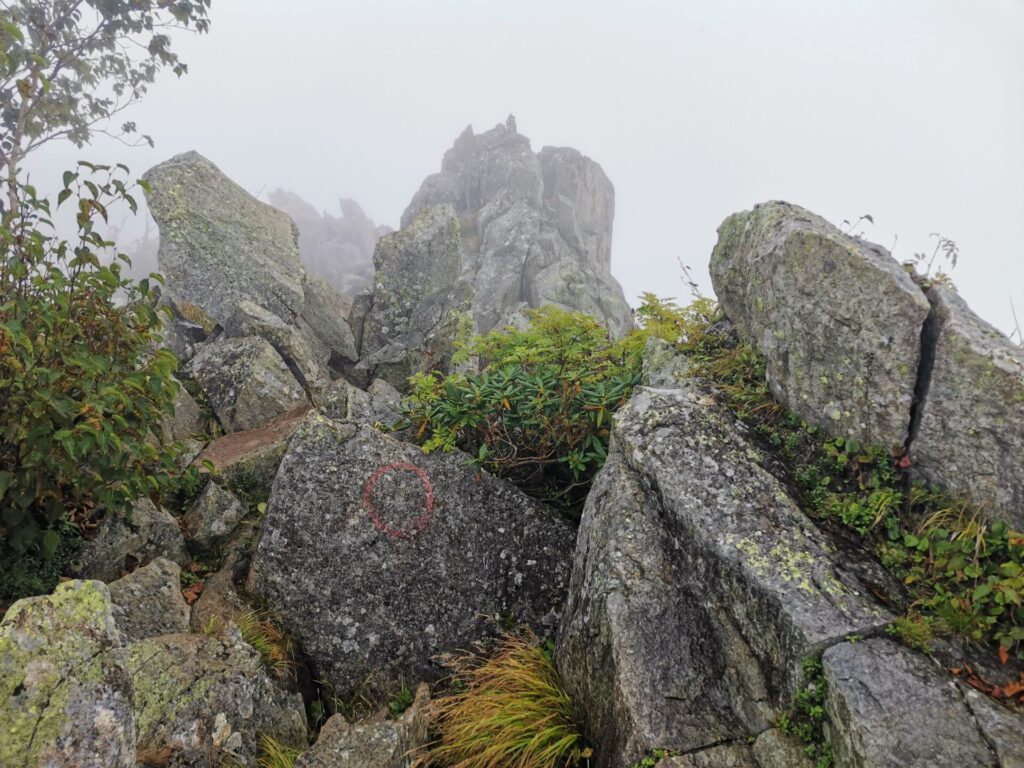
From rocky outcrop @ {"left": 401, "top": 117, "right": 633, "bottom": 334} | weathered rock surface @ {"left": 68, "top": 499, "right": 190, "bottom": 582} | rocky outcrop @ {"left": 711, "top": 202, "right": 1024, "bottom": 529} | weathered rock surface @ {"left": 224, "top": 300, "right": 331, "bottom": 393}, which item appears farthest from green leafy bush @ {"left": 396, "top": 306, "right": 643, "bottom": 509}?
rocky outcrop @ {"left": 401, "top": 117, "right": 633, "bottom": 334}

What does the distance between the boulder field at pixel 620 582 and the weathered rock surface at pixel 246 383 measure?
3.06m

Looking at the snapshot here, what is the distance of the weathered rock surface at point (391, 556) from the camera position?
6.11 m

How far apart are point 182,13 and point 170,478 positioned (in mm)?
15807

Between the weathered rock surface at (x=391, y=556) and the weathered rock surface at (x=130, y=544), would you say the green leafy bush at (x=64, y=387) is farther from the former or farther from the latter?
the weathered rock surface at (x=391, y=556)

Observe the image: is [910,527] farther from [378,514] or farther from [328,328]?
[328,328]

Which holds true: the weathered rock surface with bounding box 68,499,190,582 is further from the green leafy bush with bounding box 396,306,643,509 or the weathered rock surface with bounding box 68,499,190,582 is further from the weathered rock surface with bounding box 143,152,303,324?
the weathered rock surface with bounding box 143,152,303,324

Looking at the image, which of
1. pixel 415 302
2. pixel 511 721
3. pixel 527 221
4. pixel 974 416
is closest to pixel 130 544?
pixel 511 721

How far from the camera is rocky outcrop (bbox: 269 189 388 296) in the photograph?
319 ft

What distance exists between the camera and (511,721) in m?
4.75

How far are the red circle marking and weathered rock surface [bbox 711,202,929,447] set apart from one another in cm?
414

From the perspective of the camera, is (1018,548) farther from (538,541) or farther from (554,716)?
(538,541)

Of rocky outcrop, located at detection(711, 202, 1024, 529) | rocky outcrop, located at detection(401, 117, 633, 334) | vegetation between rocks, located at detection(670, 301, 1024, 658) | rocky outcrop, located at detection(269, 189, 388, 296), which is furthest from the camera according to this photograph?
rocky outcrop, located at detection(269, 189, 388, 296)

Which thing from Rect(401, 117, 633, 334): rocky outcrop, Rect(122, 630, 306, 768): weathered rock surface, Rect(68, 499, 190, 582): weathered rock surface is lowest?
Rect(122, 630, 306, 768): weathered rock surface

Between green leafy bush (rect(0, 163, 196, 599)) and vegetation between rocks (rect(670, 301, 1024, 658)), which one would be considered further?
green leafy bush (rect(0, 163, 196, 599))
